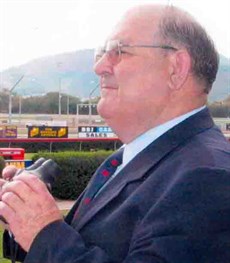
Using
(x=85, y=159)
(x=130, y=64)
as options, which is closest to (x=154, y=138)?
(x=130, y=64)

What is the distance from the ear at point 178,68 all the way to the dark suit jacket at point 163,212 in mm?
135

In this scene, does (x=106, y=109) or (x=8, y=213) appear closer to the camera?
(x=8, y=213)

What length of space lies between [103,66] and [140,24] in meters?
0.20

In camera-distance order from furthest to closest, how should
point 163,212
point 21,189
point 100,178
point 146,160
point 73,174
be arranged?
point 73,174, point 100,178, point 146,160, point 21,189, point 163,212

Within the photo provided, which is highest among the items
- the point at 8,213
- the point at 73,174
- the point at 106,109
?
the point at 106,109

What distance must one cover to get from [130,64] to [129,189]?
470mm

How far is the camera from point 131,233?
77.8 inches

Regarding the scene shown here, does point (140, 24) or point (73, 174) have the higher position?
point (140, 24)

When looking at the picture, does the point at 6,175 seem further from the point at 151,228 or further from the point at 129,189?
the point at 151,228

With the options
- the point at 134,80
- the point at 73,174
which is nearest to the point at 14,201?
the point at 134,80

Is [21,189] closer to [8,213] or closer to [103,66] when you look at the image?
[8,213]

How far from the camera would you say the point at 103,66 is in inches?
91.5

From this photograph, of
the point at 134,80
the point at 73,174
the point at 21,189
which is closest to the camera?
the point at 21,189

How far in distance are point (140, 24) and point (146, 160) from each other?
0.50 metres
